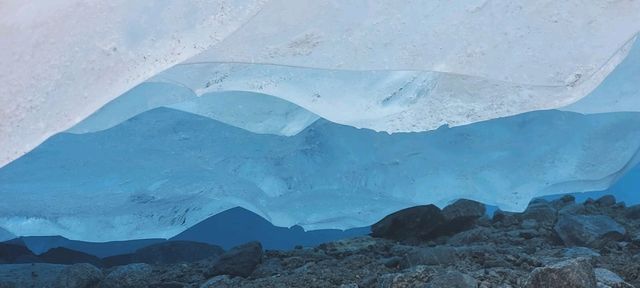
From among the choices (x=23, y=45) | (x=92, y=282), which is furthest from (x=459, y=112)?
(x=92, y=282)

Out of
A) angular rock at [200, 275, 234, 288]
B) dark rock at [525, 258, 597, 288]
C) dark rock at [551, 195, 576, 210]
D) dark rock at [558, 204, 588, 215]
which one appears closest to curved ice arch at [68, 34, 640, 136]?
dark rock at [525, 258, 597, 288]

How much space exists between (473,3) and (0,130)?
1.02 m

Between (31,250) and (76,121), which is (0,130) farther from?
(31,250)

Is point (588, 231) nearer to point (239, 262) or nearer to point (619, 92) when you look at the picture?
point (619, 92)

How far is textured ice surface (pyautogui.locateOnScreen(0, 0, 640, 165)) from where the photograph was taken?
137 cm

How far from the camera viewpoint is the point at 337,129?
211 cm

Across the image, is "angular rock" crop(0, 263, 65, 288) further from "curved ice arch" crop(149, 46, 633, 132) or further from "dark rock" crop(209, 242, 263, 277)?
"curved ice arch" crop(149, 46, 633, 132)

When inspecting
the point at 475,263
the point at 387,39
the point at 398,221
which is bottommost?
the point at 475,263

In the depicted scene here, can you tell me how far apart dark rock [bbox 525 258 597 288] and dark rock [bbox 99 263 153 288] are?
5.24ft

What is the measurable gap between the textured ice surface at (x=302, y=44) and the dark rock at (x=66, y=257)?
2.29 meters

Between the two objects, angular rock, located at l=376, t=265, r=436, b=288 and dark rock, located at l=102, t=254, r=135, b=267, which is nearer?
angular rock, located at l=376, t=265, r=436, b=288

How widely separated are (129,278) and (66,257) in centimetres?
95

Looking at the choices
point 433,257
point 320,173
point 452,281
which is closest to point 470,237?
point 433,257

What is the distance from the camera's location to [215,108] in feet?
5.70
